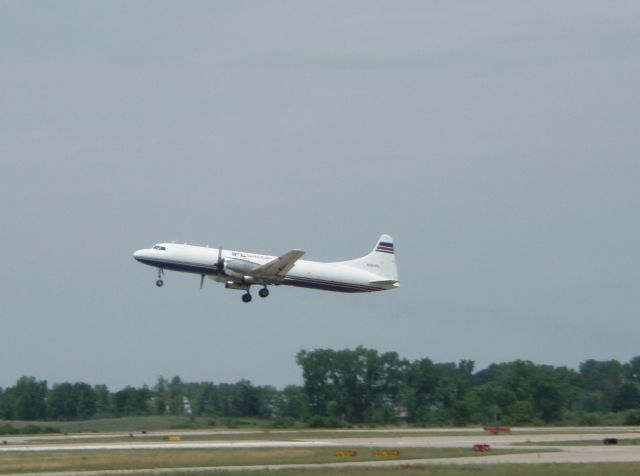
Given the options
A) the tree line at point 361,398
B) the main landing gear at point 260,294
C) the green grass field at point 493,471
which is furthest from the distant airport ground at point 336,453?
the tree line at point 361,398

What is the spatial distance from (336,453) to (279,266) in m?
21.6

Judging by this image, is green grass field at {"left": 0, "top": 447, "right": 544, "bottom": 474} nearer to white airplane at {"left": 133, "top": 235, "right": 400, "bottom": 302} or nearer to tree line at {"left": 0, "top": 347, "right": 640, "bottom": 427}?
white airplane at {"left": 133, "top": 235, "right": 400, "bottom": 302}

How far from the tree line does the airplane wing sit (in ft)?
68.5

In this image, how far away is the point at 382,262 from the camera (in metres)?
68.3

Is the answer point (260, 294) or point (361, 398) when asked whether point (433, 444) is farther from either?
point (361, 398)

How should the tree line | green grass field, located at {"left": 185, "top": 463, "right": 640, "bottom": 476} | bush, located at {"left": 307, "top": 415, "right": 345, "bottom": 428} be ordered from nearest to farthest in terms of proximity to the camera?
green grass field, located at {"left": 185, "top": 463, "right": 640, "bottom": 476} < bush, located at {"left": 307, "top": 415, "right": 345, "bottom": 428} < the tree line

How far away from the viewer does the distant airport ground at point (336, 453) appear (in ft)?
121

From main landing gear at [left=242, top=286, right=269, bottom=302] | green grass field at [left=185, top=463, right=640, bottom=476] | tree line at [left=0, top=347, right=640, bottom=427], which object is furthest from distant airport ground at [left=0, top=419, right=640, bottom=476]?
tree line at [left=0, top=347, right=640, bottom=427]

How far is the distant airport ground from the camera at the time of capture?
1453 inches

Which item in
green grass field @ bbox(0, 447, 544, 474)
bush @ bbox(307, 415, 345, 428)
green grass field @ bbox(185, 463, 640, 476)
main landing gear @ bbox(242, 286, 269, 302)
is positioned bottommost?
green grass field @ bbox(185, 463, 640, 476)

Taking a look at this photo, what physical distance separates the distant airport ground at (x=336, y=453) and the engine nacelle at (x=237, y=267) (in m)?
9.48

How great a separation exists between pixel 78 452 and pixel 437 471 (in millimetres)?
18668

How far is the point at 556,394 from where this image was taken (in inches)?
3314

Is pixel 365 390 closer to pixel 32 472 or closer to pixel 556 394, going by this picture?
pixel 556 394
